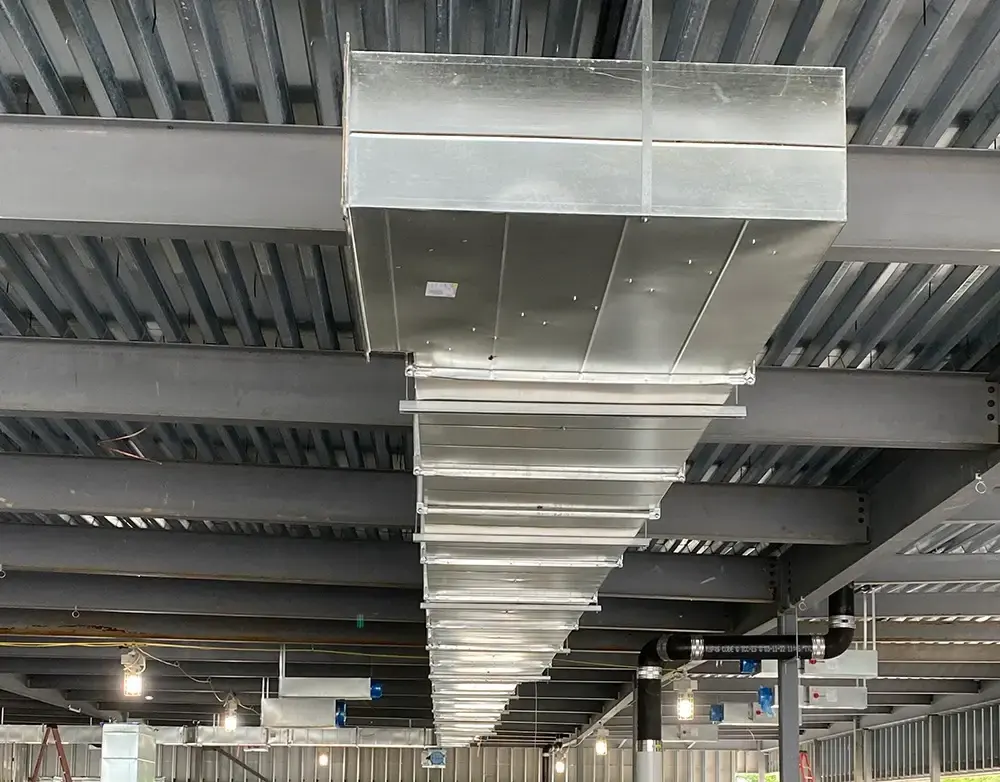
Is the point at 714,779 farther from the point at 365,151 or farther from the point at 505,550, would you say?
the point at 365,151

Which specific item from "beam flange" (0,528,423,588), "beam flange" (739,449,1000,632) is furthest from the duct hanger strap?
"beam flange" (0,528,423,588)

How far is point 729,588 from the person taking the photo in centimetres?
1055

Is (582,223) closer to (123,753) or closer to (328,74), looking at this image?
(328,74)

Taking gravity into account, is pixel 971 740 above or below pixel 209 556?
below

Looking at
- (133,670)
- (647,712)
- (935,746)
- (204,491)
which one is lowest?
(935,746)

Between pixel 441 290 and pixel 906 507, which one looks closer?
pixel 441 290

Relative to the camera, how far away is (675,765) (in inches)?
1266

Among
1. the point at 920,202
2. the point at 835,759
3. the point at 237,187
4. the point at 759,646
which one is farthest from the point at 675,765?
the point at 237,187

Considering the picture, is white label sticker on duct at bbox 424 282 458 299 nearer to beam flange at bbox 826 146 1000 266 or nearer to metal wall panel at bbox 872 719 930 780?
beam flange at bbox 826 146 1000 266

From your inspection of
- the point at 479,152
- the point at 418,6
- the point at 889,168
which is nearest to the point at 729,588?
the point at 889,168

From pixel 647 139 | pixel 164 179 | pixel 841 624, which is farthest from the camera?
pixel 841 624

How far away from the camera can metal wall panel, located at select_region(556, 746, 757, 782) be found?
3167 centimetres

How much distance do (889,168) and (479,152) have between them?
1.96 metres

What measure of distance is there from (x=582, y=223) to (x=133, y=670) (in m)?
11.8
